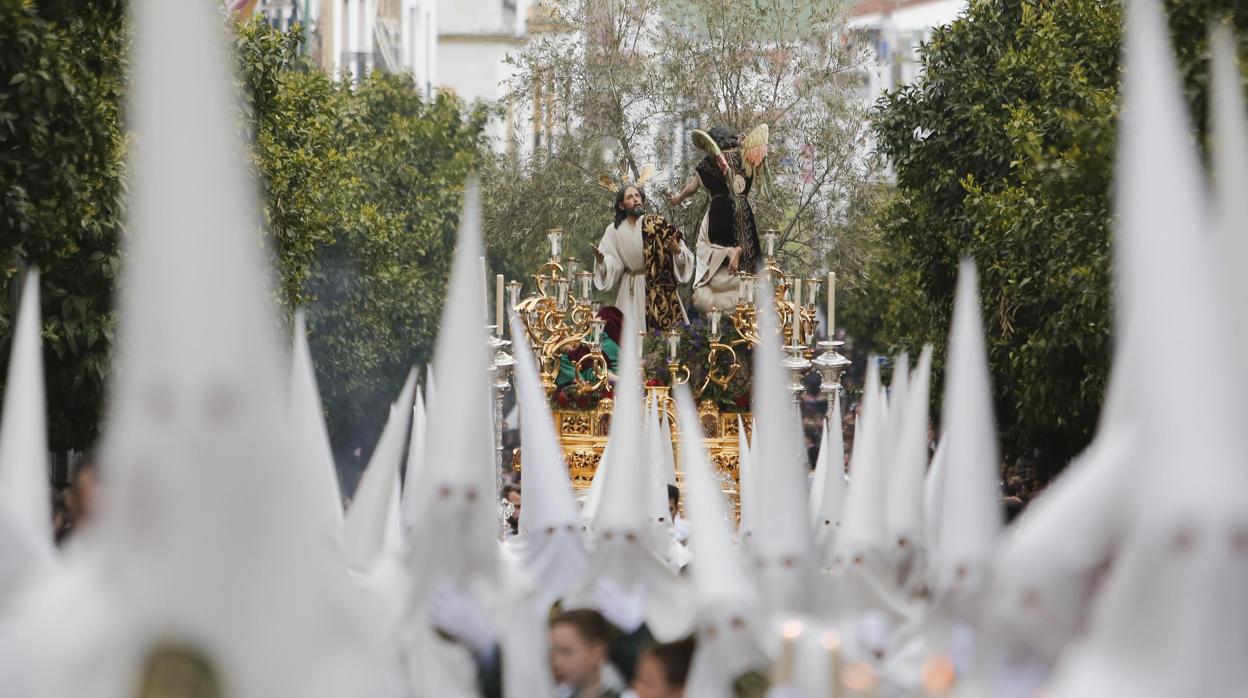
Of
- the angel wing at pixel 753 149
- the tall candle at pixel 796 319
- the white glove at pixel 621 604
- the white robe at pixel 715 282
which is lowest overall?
the white glove at pixel 621 604

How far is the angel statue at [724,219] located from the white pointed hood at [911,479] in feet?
36.3

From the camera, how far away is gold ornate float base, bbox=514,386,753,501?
2045 centimetres

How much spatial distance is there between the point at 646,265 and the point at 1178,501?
15924 millimetres

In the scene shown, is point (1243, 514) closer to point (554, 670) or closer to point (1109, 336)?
point (554, 670)

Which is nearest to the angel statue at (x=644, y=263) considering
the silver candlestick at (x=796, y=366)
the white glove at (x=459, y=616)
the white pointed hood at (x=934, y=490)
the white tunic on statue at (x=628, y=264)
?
the white tunic on statue at (x=628, y=264)

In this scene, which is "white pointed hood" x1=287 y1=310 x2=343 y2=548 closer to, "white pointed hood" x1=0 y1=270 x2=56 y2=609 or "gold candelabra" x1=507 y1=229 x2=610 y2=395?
"white pointed hood" x1=0 y1=270 x2=56 y2=609

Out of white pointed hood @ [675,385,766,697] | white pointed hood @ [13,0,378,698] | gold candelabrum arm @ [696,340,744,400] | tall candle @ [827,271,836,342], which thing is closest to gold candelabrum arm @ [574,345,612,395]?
gold candelabrum arm @ [696,340,744,400]

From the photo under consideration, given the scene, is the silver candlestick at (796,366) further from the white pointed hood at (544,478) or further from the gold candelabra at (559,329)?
the white pointed hood at (544,478)

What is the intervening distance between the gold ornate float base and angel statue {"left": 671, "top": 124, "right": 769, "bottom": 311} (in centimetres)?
158

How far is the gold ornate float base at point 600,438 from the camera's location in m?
20.5

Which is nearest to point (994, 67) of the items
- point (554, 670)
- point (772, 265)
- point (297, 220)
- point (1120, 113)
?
point (772, 265)

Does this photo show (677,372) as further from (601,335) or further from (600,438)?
(600,438)

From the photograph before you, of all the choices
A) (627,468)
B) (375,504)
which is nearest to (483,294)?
(627,468)

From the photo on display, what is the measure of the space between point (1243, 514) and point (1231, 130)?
1.51 metres
